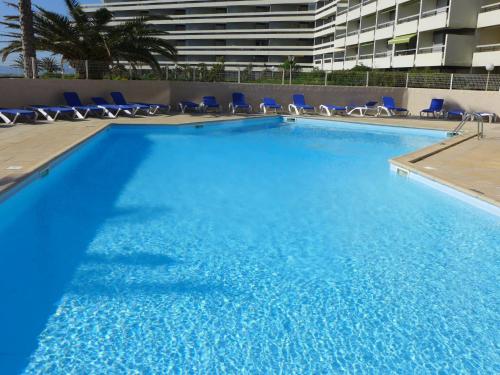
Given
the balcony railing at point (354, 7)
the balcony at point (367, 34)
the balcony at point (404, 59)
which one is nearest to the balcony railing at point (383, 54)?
the balcony at point (404, 59)

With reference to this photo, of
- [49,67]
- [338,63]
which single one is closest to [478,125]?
[49,67]

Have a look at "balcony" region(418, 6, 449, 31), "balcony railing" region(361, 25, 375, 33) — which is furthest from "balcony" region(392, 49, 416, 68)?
"balcony railing" region(361, 25, 375, 33)

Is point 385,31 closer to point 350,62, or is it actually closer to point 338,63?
point 350,62

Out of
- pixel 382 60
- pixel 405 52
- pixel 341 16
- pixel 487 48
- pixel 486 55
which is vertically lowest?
pixel 486 55

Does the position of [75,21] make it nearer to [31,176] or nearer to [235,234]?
[31,176]

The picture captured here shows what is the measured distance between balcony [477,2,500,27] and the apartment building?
0.06m

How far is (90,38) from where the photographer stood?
17.4 m

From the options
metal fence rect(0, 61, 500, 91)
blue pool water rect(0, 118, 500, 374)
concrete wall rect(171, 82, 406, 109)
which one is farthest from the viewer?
concrete wall rect(171, 82, 406, 109)

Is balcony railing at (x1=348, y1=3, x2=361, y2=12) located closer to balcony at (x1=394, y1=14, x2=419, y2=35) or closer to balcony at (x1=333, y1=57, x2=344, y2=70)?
balcony at (x1=333, y1=57, x2=344, y2=70)

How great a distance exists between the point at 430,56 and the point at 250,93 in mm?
16400

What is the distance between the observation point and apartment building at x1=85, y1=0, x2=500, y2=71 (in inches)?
1077

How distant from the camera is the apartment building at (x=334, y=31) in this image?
89.8 feet

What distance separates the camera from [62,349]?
3.12m

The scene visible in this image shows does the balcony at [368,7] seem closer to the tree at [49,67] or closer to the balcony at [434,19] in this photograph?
the balcony at [434,19]
